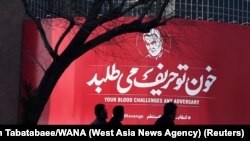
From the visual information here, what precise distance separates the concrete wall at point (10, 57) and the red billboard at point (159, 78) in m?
1.00

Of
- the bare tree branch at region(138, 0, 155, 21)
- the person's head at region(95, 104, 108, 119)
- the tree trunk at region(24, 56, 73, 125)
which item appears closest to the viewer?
the person's head at region(95, 104, 108, 119)

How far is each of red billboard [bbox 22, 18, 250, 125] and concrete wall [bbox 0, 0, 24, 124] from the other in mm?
1000

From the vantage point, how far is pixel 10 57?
2441cm

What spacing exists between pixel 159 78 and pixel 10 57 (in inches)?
246

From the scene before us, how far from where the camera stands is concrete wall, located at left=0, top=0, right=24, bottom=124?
78.6 ft

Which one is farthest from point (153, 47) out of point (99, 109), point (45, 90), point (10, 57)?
point (99, 109)

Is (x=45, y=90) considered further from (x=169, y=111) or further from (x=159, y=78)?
(x=159, y=78)

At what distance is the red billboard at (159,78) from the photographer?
75.1ft

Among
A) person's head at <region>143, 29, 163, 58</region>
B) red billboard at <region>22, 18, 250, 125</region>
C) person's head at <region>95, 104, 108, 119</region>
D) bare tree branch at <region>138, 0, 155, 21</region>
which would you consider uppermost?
bare tree branch at <region>138, 0, 155, 21</region>

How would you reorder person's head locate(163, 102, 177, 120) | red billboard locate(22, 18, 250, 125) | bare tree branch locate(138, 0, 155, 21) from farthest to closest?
red billboard locate(22, 18, 250, 125) → bare tree branch locate(138, 0, 155, 21) → person's head locate(163, 102, 177, 120)

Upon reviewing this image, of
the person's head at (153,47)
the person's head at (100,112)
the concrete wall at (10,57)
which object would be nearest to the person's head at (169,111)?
the person's head at (100,112)

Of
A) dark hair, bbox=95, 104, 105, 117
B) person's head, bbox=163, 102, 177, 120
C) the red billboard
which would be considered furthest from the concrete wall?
person's head, bbox=163, 102, 177, 120

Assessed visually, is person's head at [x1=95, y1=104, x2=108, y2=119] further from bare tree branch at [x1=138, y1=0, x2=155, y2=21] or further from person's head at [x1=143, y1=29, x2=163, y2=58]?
person's head at [x1=143, y1=29, x2=163, y2=58]

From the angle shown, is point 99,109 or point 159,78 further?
point 159,78
